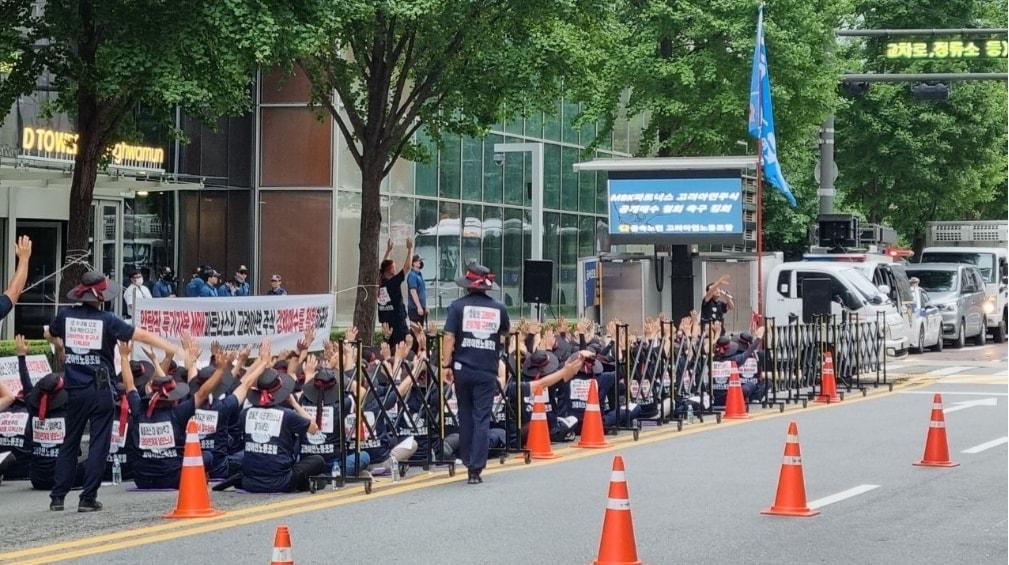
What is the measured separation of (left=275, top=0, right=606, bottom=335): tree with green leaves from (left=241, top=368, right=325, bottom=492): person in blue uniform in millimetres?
10790

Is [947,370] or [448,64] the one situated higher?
[448,64]

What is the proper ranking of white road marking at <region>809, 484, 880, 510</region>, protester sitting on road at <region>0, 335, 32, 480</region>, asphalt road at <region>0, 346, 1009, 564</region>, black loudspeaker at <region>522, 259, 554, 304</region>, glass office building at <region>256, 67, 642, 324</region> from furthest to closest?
glass office building at <region>256, 67, 642, 324</region>
black loudspeaker at <region>522, 259, 554, 304</region>
protester sitting on road at <region>0, 335, 32, 480</region>
white road marking at <region>809, 484, 880, 510</region>
asphalt road at <region>0, 346, 1009, 564</region>

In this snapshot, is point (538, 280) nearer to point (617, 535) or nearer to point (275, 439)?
point (275, 439)

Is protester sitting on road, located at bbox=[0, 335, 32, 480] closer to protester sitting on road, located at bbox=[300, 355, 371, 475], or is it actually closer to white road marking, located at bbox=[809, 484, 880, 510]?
protester sitting on road, located at bbox=[300, 355, 371, 475]

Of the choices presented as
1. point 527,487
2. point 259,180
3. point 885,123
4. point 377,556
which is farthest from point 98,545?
point 885,123

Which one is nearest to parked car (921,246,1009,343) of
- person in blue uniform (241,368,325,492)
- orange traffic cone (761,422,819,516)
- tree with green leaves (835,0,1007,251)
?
tree with green leaves (835,0,1007,251)

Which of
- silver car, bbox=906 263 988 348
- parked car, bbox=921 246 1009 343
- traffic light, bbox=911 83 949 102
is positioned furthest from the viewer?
parked car, bbox=921 246 1009 343

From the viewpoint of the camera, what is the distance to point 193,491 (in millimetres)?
11750

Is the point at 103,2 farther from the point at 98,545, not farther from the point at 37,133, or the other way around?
the point at 37,133

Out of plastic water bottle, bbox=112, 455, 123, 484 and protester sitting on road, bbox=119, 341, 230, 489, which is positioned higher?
protester sitting on road, bbox=119, 341, 230, 489

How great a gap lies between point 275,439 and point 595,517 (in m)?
2.61

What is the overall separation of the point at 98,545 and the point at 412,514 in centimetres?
236

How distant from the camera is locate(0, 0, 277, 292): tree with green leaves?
58.5ft

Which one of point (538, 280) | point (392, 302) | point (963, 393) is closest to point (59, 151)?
point (392, 302)
